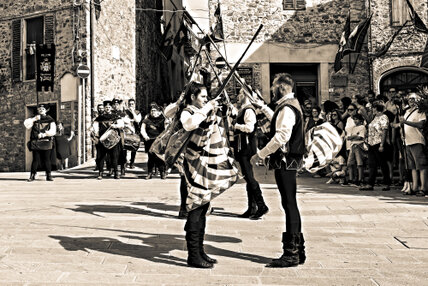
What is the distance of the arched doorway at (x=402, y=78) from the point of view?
787 inches

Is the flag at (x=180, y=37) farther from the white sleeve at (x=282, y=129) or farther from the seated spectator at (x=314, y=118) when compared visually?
the white sleeve at (x=282, y=129)

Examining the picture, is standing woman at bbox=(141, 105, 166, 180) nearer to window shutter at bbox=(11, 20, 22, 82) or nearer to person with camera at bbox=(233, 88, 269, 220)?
person with camera at bbox=(233, 88, 269, 220)

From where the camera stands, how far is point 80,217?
7352 millimetres

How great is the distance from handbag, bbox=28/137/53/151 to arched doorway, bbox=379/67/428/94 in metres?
12.6

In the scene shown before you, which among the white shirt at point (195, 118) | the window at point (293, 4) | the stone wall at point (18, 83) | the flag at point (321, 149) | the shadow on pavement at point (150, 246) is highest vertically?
the window at point (293, 4)

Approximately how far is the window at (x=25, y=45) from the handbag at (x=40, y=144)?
7.46m

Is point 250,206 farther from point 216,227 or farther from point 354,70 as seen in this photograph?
point 354,70

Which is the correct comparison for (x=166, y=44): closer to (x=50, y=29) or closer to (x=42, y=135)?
(x=50, y=29)

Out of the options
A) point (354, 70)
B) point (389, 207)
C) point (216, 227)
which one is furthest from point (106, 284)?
point (354, 70)

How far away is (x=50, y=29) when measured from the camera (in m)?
18.9

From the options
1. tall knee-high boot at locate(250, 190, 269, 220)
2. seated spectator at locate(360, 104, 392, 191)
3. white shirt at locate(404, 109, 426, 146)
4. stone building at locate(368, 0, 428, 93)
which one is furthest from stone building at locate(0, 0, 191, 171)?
tall knee-high boot at locate(250, 190, 269, 220)

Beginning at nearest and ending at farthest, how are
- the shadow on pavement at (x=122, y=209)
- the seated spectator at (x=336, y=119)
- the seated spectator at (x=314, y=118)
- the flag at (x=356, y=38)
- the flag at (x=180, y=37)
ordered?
the shadow on pavement at (x=122, y=209) < the seated spectator at (x=336, y=119) < the seated spectator at (x=314, y=118) < the flag at (x=356, y=38) < the flag at (x=180, y=37)

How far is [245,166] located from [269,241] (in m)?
1.89

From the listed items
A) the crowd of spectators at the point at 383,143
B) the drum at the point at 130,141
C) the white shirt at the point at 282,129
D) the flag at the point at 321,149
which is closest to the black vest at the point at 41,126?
the drum at the point at 130,141
